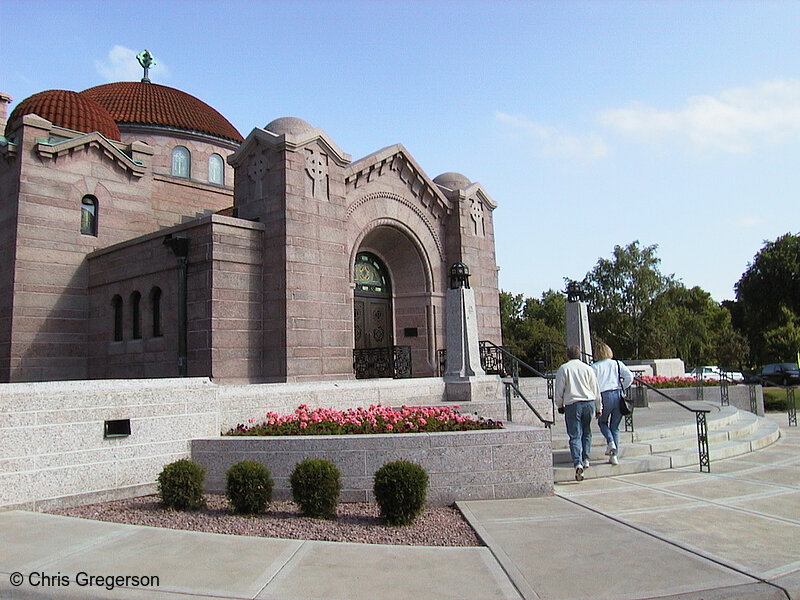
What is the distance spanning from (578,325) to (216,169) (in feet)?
55.1

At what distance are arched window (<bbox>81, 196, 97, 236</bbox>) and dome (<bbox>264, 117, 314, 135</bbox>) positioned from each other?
644 cm

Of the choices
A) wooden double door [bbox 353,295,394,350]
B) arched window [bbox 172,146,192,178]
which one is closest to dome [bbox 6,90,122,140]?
arched window [bbox 172,146,192,178]

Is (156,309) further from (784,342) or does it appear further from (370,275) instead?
(784,342)

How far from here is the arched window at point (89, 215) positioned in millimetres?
19266

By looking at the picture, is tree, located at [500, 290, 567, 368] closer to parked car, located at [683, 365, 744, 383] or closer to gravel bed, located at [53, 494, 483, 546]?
parked car, located at [683, 365, 744, 383]

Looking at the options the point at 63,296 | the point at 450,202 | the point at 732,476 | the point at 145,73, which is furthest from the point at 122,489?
the point at 145,73

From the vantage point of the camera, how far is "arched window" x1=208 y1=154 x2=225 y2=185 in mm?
26625

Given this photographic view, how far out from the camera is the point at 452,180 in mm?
22094

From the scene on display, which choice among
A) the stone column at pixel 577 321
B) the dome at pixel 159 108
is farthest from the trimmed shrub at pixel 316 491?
the dome at pixel 159 108

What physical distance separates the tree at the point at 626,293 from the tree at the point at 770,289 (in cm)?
1065

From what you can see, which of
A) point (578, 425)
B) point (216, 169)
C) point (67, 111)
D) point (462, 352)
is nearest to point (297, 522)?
point (578, 425)

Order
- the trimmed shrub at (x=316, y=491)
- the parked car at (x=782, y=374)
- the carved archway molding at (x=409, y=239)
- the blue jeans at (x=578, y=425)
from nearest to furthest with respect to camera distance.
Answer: the trimmed shrub at (x=316, y=491) → the blue jeans at (x=578, y=425) → the carved archway molding at (x=409, y=239) → the parked car at (x=782, y=374)

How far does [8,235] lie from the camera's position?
18078 millimetres

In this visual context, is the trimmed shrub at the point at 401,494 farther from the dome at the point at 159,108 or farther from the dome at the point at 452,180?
the dome at the point at 159,108
